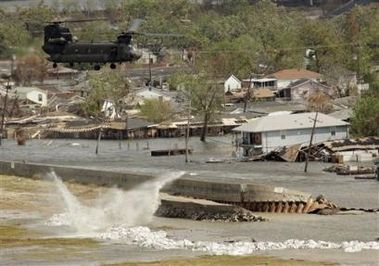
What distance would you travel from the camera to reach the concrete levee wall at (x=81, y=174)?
184 feet

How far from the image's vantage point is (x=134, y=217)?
159 ft

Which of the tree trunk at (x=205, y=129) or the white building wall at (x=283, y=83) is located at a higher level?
the white building wall at (x=283, y=83)

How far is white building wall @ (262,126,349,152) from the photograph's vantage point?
7981 centimetres

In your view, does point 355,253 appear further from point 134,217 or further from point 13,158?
point 13,158

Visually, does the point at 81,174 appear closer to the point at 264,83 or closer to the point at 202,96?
the point at 202,96

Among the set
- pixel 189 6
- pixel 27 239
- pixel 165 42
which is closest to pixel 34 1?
pixel 189 6

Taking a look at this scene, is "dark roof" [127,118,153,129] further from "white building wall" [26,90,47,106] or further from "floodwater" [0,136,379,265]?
"floodwater" [0,136,379,265]

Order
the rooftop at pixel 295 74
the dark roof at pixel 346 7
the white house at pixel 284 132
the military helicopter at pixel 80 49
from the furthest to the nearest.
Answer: the dark roof at pixel 346 7, the rooftop at pixel 295 74, the white house at pixel 284 132, the military helicopter at pixel 80 49

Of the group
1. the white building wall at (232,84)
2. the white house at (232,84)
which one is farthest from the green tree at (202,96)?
the white building wall at (232,84)

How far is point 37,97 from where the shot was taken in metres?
123

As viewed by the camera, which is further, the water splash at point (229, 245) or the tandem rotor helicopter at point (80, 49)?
the tandem rotor helicopter at point (80, 49)

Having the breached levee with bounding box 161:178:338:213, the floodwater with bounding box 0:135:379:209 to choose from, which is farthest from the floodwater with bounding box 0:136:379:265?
the breached levee with bounding box 161:178:338:213

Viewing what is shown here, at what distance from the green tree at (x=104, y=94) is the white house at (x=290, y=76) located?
1434cm

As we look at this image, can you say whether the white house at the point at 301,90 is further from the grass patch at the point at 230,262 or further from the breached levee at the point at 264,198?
the grass patch at the point at 230,262
